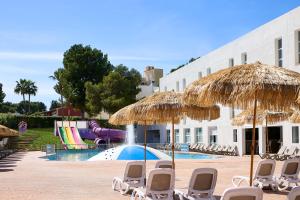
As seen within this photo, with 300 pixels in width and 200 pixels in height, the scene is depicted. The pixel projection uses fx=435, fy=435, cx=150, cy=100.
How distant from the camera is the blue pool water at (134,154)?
80.0 ft

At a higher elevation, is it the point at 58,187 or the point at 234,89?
the point at 234,89

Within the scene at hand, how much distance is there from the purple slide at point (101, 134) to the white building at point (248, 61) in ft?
22.6

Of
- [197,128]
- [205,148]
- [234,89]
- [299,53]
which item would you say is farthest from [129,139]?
[234,89]

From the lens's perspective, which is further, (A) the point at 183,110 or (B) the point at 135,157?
(B) the point at 135,157

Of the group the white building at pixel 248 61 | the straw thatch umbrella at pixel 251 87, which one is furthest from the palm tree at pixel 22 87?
the straw thatch umbrella at pixel 251 87

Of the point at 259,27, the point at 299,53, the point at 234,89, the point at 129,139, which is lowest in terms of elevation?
the point at 129,139

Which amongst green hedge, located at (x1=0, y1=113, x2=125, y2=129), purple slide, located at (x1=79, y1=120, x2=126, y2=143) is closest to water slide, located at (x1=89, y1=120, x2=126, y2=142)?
purple slide, located at (x1=79, y1=120, x2=126, y2=143)

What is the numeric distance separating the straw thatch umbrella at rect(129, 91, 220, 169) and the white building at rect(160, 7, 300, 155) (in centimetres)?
1487

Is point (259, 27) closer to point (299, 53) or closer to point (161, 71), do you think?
point (299, 53)

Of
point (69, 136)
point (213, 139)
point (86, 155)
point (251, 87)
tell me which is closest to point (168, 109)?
point (251, 87)

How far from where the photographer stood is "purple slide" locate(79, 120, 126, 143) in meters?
46.3

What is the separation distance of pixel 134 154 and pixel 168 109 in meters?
13.8

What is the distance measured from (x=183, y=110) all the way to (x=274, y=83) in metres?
3.81

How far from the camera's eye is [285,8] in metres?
27.2
